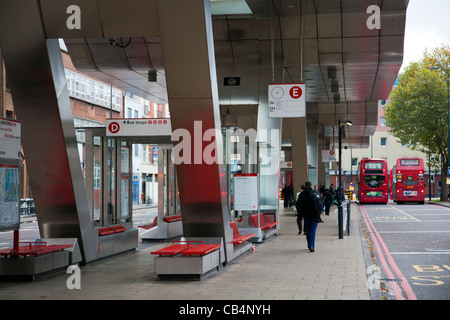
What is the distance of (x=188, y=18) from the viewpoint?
988cm

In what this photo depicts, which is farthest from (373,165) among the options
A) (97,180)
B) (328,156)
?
(97,180)

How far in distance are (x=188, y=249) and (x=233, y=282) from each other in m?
1.08

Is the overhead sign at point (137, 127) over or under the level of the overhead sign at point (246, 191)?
over

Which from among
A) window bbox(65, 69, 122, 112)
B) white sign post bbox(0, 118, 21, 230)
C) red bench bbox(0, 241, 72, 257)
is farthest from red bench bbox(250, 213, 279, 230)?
window bbox(65, 69, 122, 112)

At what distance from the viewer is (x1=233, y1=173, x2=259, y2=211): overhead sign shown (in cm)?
1598

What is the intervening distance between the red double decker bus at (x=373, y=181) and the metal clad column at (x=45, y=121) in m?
36.9

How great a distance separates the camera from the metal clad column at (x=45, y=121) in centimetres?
1066

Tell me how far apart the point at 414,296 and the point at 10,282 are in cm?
604

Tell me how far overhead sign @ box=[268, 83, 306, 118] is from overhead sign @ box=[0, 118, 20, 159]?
8543mm

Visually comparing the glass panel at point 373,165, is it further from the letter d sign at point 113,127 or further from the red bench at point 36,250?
the red bench at point 36,250

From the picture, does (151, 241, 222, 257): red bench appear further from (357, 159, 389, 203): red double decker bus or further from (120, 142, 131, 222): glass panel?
(357, 159, 389, 203): red double decker bus

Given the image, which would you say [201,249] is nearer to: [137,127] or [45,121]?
[45,121]

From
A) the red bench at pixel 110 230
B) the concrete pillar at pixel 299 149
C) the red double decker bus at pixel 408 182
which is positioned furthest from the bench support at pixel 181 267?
the red double decker bus at pixel 408 182

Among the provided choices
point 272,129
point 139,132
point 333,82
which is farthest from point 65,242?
point 333,82
